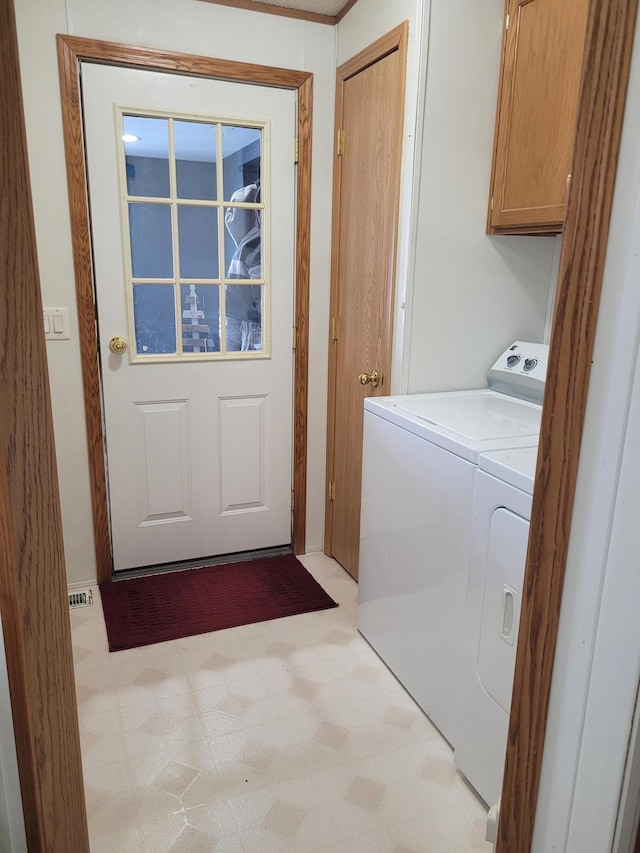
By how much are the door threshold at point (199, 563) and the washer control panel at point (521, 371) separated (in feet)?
4.25

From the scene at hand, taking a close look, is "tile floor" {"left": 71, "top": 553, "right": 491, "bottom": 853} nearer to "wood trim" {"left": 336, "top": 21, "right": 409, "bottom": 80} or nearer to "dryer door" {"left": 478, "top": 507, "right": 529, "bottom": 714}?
"dryer door" {"left": 478, "top": 507, "right": 529, "bottom": 714}

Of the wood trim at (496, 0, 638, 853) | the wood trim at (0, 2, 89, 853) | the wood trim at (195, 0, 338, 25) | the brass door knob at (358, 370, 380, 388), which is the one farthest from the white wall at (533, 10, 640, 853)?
the wood trim at (195, 0, 338, 25)

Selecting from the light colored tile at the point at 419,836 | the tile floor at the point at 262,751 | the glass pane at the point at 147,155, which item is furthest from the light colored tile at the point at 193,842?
the glass pane at the point at 147,155

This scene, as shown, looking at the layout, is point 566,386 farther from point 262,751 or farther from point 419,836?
point 262,751

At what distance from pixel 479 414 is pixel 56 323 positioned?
159 cm

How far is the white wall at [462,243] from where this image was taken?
80.0 inches

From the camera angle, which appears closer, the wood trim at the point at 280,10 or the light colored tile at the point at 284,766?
the light colored tile at the point at 284,766

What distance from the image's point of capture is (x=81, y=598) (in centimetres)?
252

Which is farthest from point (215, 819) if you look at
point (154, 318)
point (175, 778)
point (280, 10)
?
point (280, 10)

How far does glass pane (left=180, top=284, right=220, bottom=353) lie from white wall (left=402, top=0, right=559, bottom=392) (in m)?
0.86

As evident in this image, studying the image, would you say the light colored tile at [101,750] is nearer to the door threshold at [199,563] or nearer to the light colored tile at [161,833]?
the light colored tile at [161,833]

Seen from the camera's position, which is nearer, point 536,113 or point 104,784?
point 104,784

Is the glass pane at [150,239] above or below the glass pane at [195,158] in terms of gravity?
below

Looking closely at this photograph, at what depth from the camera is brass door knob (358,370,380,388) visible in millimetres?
2376
